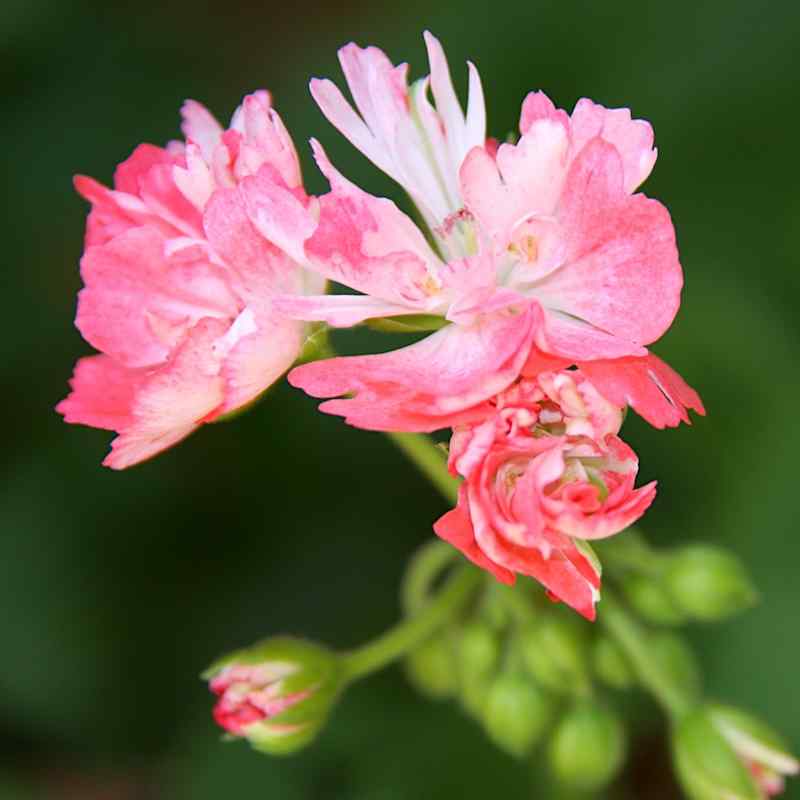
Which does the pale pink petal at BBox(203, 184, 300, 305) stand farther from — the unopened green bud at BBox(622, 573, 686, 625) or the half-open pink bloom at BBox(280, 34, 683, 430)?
the unopened green bud at BBox(622, 573, 686, 625)

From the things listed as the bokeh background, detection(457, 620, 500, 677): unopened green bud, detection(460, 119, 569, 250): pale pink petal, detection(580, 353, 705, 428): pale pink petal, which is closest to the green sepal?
detection(460, 119, 569, 250): pale pink petal

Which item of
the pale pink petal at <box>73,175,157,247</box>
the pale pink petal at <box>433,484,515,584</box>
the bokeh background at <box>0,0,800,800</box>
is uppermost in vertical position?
the pale pink petal at <box>73,175,157,247</box>

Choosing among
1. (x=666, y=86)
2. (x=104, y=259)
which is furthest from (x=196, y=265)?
(x=666, y=86)

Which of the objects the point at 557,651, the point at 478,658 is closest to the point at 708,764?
the point at 557,651

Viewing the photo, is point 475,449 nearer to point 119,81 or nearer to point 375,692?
point 375,692

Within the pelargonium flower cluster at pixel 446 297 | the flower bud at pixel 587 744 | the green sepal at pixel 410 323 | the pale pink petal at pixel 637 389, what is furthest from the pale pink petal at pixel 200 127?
the flower bud at pixel 587 744

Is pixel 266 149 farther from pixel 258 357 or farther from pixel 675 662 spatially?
pixel 675 662
